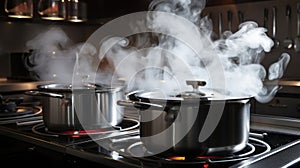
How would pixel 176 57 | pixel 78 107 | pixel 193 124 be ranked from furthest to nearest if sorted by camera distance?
pixel 176 57
pixel 78 107
pixel 193 124

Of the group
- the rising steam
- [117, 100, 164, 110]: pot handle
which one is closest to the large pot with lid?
[117, 100, 164, 110]: pot handle

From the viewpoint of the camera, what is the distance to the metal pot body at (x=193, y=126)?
2.60 ft

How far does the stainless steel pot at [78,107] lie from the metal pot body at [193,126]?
303mm

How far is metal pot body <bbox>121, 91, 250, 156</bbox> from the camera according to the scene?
31.3 inches

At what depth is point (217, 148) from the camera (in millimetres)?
817

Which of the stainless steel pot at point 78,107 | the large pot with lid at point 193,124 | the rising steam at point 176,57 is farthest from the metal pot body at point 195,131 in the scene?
the stainless steel pot at point 78,107

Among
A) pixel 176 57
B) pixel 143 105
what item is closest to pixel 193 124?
pixel 143 105

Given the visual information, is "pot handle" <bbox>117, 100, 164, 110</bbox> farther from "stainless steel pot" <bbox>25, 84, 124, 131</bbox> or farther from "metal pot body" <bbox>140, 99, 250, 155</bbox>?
"stainless steel pot" <bbox>25, 84, 124, 131</bbox>

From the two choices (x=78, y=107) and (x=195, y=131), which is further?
(x=78, y=107)

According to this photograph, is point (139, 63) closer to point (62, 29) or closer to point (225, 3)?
point (225, 3)

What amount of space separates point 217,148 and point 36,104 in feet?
3.88

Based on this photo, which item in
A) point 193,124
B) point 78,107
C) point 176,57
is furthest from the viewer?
point 176,57

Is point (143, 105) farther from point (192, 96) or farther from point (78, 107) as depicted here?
point (78, 107)

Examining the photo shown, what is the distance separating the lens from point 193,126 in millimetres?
794
